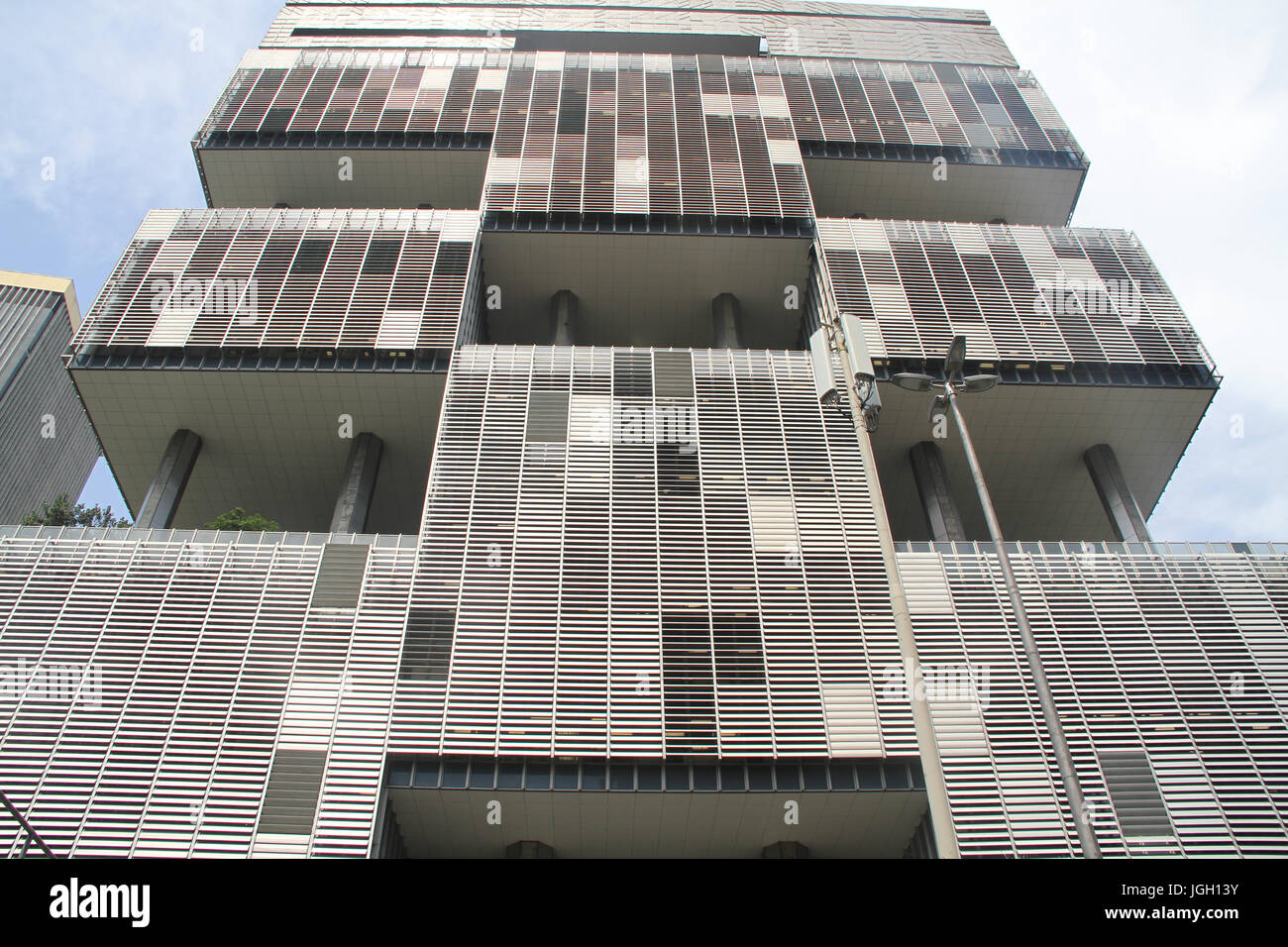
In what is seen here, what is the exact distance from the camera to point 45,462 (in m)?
110

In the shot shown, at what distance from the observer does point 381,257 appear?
3244cm

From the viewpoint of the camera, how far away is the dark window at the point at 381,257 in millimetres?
31984

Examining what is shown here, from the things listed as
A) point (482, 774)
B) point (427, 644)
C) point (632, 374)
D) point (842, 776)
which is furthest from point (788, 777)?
point (632, 374)

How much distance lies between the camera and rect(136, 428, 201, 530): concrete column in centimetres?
2794

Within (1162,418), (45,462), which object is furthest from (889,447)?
(45,462)

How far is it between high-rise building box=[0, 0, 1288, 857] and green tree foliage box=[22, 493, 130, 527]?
174 centimetres

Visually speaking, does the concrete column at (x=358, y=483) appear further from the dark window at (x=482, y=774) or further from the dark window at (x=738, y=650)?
the dark window at (x=738, y=650)

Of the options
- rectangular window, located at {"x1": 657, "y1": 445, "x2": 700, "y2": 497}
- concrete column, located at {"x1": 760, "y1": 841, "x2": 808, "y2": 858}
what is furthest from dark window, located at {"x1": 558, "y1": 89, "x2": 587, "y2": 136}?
concrete column, located at {"x1": 760, "y1": 841, "x2": 808, "y2": 858}

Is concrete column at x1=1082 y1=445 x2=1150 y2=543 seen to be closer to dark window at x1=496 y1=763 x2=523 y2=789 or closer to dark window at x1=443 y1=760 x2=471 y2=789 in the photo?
dark window at x1=496 y1=763 x2=523 y2=789

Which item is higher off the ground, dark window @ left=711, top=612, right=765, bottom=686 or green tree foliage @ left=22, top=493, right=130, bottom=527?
green tree foliage @ left=22, top=493, right=130, bottom=527

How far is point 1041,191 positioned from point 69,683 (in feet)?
145

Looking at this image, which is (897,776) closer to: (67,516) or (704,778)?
(704,778)

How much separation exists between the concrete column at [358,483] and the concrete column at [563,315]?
8695mm

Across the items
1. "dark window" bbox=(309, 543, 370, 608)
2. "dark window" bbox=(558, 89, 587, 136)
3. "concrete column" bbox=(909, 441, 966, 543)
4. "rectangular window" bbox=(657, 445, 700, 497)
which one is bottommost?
"dark window" bbox=(309, 543, 370, 608)
